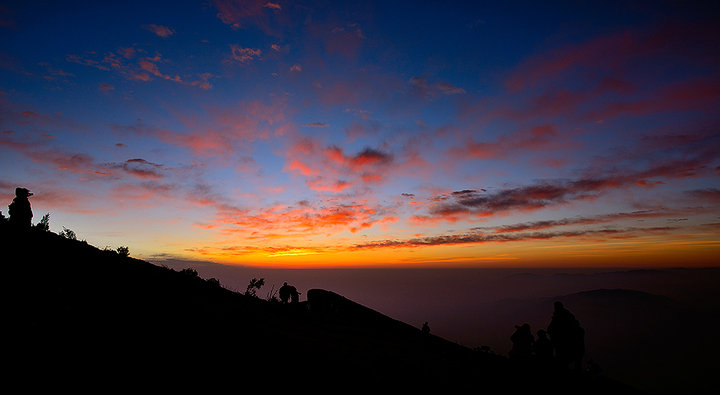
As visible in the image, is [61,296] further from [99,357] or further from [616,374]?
[616,374]

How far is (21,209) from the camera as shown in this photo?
587 inches

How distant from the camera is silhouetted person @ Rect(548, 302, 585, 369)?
65.9 feet

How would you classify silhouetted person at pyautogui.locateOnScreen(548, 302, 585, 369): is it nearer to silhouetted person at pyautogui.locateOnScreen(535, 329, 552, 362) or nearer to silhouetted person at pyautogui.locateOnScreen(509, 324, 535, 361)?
silhouetted person at pyautogui.locateOnScreen(535, 329, 552, 362)

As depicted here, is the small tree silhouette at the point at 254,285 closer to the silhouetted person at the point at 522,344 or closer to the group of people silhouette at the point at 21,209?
the group of people silhouette at the point at 21,209

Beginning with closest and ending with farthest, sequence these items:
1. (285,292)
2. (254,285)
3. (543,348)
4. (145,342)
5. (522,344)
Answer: (145,342)
(543,348)
(522,344)
(285,292)
(254,285)

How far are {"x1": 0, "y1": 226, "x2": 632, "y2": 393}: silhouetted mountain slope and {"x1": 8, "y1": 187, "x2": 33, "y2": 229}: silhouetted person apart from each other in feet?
15.2

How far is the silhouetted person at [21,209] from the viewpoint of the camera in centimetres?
1457

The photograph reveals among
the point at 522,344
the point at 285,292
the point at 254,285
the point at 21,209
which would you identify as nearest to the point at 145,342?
the point at 21,209

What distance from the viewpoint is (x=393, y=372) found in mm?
9281

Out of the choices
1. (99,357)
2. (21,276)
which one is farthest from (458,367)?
(21,276)

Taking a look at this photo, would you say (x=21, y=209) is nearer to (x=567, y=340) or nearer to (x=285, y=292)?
(x=285, y=292)

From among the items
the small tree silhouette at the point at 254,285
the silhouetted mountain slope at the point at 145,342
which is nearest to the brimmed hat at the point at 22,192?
the silhouetted mountain slope at the point at 145,342

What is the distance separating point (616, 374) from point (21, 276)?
277m

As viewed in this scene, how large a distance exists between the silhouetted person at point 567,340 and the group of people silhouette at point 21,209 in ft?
97.0
